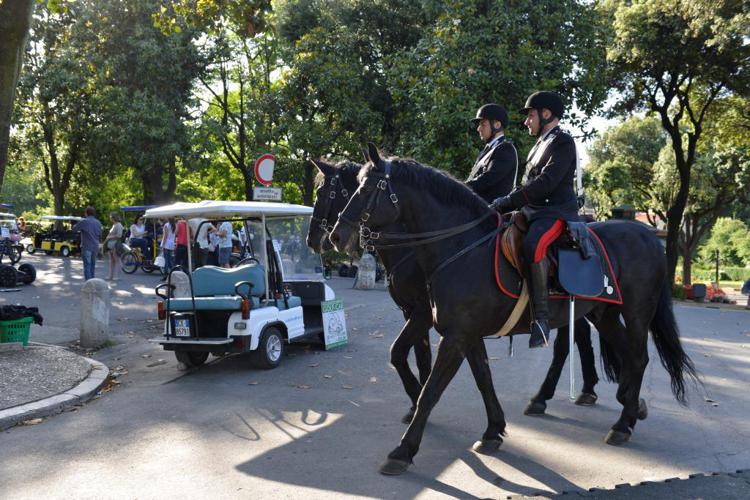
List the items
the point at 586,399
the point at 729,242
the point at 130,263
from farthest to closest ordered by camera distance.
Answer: the point at 729,242
the point at 130,263
the point at 586,399

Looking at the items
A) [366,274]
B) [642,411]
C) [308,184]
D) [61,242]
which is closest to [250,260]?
[642,411]

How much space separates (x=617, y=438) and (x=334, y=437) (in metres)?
2.42

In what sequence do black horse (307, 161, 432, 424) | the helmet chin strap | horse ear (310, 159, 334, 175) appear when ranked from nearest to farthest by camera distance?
1. the helmet chin strap
2. black horse (307, 161, 432, 424)
3. horse ear (310, 159, 334, 175)

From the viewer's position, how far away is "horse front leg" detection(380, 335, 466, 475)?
4.68 metres

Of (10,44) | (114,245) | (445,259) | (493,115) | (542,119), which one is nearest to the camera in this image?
(445,259)

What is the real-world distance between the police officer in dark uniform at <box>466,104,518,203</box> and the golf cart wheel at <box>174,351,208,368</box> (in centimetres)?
464

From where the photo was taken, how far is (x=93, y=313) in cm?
958

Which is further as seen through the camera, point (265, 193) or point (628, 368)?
point (265, 193)

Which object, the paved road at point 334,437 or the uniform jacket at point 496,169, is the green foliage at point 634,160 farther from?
the uniform jacket at point 496,169

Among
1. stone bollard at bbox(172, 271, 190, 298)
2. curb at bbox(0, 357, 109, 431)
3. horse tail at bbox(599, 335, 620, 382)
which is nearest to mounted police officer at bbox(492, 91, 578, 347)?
horse tail at bbox(599, 335, 620, 382)

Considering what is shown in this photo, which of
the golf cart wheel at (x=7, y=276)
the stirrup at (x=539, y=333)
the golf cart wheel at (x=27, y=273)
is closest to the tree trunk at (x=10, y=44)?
the stirrup at (x=539, y=333)

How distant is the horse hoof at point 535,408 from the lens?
6.38 meters

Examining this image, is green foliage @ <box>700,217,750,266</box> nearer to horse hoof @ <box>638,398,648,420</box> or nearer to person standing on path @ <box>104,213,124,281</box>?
person standing on path @ <box>104,213,124,281</box>

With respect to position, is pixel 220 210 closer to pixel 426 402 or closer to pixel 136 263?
pixel 426 402
